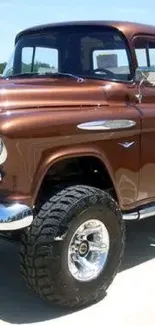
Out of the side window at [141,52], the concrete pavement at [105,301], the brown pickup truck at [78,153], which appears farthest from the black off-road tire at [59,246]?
the side window at [141,52]

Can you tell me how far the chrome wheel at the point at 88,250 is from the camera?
4285 mm

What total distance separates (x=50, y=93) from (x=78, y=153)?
1.77ft

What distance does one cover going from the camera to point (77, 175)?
4602 mm

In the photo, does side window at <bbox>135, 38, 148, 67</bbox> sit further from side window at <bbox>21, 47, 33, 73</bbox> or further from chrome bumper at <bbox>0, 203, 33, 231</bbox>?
chrome bumper at <bbox>0, 203, 33, 231</bbox>

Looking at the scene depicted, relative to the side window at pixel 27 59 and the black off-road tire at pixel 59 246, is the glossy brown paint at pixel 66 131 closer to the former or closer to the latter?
the black off-road tire at pixel 59 246

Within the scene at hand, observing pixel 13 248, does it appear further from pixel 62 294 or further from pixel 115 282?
pixel 62 294

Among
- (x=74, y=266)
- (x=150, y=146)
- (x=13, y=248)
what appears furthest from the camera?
(x=13, y=248)

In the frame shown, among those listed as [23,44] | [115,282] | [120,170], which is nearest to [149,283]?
[115,282]

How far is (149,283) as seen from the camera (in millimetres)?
4785

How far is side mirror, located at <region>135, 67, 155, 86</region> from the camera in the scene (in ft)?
16.4

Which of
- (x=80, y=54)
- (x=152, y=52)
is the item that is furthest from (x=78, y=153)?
(x=152, y=52)

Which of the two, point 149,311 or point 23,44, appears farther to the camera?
point 23,44

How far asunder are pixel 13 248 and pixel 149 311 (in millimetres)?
1872

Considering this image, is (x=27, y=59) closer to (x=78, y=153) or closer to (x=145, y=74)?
(x=145, y=74)
